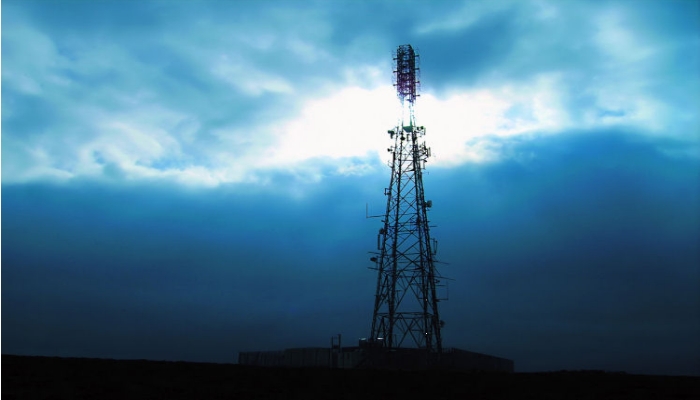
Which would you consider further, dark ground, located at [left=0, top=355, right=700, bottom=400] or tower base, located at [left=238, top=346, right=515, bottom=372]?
tower base, located at [left=238, top=346, right=515, bottom=372]

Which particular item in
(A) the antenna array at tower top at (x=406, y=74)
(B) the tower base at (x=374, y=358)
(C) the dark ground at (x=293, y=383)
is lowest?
(C) the dark ground at (x=293, y=383)

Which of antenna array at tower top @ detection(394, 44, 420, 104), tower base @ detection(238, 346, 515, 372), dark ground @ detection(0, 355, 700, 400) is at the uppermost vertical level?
antenna array at tower top @ detection(394, 44, 420, 104)

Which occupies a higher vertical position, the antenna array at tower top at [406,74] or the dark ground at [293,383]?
the antenna array at tower top at [406,74]

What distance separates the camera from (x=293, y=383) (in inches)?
1315

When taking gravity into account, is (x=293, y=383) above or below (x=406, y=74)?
below

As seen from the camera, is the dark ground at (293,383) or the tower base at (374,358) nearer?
the dark ground at (293,383)

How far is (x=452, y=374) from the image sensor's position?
37.2 m

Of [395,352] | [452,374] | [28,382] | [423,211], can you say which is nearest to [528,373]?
→ [452,374]

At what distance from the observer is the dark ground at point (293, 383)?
101ft

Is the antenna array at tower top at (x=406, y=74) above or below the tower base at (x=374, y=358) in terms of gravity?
above

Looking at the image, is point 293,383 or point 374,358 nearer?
point 293,383

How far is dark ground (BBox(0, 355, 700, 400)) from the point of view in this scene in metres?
30.7

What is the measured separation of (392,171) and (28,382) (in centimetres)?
3216

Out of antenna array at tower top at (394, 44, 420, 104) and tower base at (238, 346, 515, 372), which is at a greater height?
antenna array at tower top at (394, 44, 420, 104)
